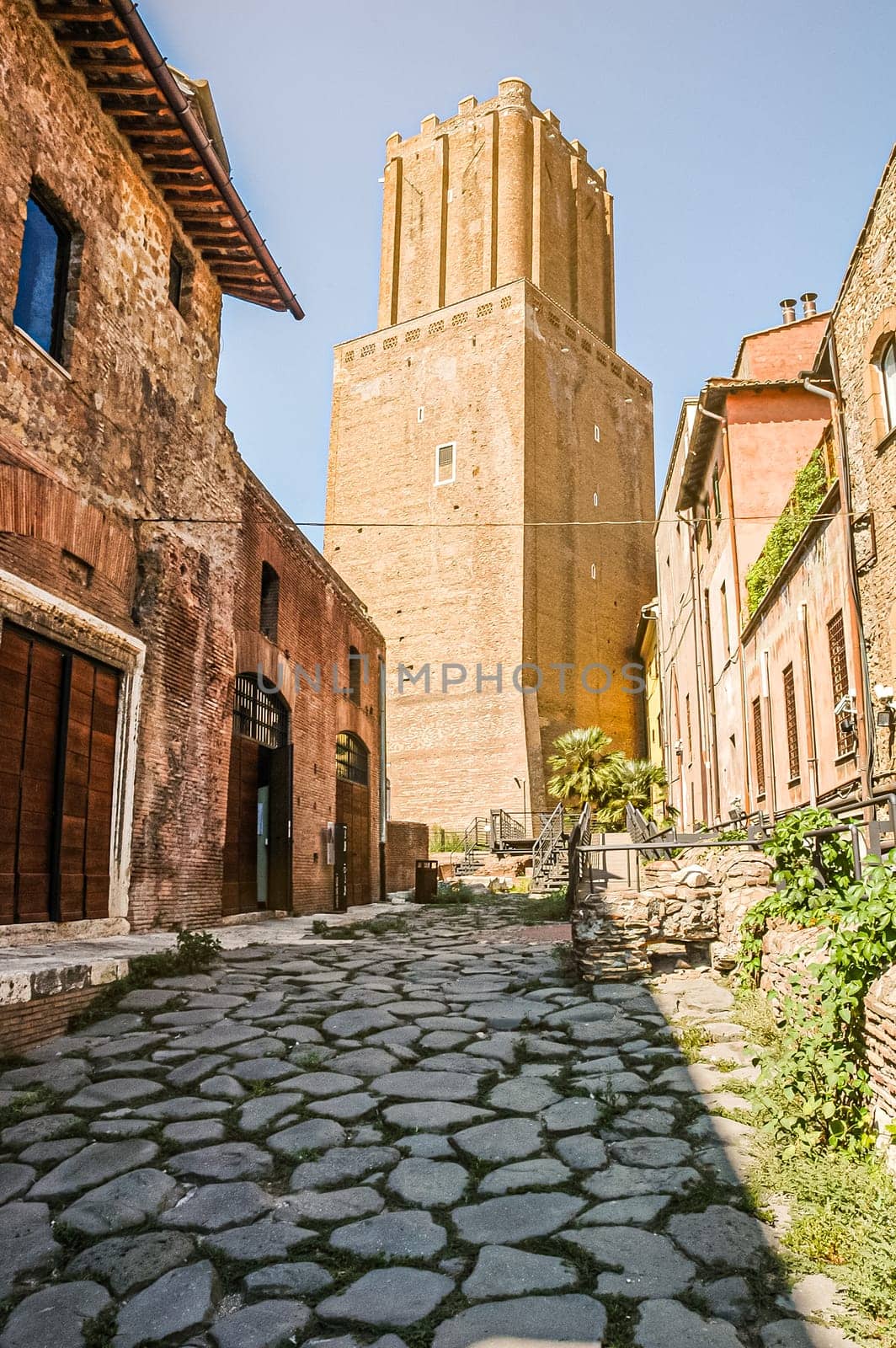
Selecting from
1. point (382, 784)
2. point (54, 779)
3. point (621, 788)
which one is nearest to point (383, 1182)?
point (54, 779)

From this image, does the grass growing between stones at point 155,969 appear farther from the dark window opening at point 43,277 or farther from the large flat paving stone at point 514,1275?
the dark window opening at point 43,277

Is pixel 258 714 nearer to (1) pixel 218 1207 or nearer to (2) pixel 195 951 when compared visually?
(2) pixel 195 951

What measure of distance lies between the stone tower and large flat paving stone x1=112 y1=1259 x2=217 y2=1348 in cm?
2732

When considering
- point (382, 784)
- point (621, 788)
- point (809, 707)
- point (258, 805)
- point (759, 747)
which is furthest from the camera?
point (621, 788)

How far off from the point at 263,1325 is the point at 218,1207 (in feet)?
2.55

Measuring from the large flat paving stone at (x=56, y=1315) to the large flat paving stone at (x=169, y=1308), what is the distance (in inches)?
3.7

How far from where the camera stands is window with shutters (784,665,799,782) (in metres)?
13.4

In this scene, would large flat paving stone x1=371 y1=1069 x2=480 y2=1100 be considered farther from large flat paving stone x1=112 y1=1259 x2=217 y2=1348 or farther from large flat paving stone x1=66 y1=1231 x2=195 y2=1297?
large flat paving stone x1=112 y1=1259 x2=217 y2=1348

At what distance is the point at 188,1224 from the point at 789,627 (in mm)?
11786

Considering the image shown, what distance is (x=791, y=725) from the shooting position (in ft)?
44.8

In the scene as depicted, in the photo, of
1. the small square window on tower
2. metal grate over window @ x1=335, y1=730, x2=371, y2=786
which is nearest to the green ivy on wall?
metal grate over window @ x1=335, y1=730, x2=371, y2=786

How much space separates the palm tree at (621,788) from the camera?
93.6 ft

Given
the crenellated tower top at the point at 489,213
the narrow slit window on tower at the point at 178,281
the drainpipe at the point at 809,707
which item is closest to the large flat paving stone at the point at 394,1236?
the narrow slit window on tower at the point at 178,281

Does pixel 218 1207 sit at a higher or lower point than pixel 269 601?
lower
